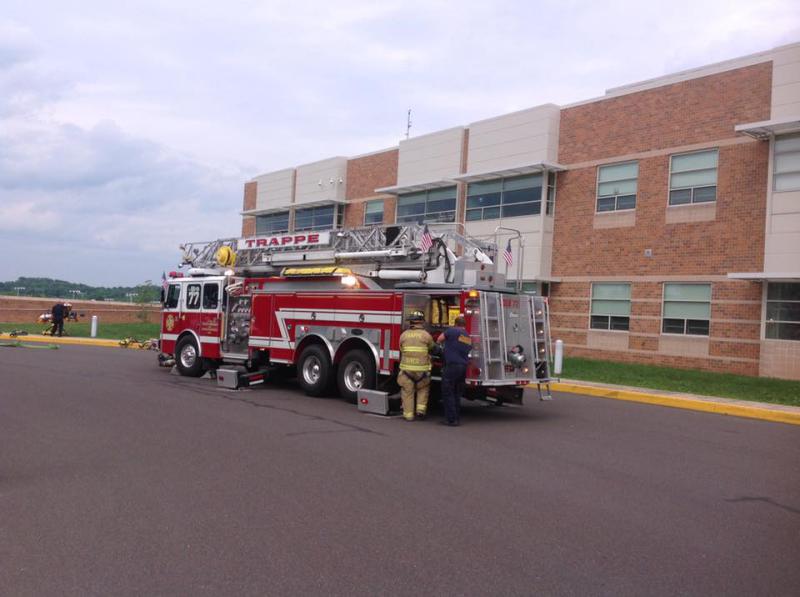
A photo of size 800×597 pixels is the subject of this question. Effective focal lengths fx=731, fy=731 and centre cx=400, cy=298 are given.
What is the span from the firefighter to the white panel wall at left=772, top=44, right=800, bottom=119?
43.4 ft

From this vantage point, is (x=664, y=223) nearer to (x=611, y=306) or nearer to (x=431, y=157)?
(x=611, y=306)

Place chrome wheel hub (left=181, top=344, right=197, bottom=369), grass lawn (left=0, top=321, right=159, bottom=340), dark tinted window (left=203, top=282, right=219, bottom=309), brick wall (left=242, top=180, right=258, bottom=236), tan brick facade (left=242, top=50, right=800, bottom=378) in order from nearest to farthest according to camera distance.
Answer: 1. dark tinted window (left=203, top=282, right=219, bottom=309)
2. chrome wheel hub (left=181, top=344, right=197, bottom=369)
3. tan brick facade (left=242, top=50, right=800, bottom=378)
4. grass lawn (left=0, top=321, right=159, bottom=340)
5. brick wall (left=242, top=180, right=258, bottom=236)

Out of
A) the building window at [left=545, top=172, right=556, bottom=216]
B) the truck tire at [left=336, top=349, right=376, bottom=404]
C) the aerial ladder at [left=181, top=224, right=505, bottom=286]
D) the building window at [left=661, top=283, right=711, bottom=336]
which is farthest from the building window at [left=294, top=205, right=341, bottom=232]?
the truck tire at [left=336, top=349, right=376, bottom=404]

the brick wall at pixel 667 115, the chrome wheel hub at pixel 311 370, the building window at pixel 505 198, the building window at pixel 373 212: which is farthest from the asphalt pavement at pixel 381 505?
the building window at pixel 373 212

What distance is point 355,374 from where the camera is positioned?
1273 cm

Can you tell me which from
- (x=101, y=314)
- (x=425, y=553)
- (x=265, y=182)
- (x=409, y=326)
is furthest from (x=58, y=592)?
(x=101, y=314)

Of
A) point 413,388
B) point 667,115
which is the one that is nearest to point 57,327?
point 413,388

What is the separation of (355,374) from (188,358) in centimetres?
553

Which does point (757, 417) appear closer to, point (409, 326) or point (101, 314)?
point (409, 326)

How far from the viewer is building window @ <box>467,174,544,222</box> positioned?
80.9 feet

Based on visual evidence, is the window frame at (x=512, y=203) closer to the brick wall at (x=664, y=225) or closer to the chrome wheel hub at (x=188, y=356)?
the brick wall at (x=664, y=225)

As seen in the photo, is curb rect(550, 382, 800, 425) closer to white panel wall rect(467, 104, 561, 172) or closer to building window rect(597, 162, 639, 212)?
building window rect(597, 162, 639, 212)

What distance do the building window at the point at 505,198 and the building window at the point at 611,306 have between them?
135 inches

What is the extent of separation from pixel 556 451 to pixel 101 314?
42549 mm
